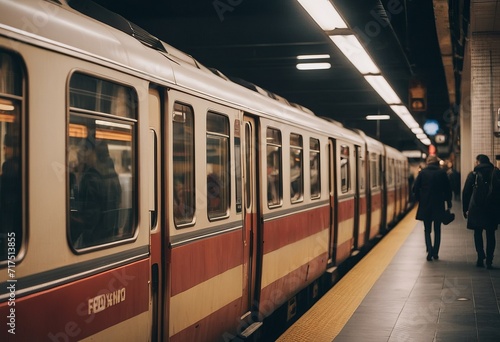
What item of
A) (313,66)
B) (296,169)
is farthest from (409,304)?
(313,66)

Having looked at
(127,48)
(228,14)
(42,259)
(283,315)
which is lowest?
(283,315)

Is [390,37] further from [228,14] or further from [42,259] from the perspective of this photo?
[42,259]

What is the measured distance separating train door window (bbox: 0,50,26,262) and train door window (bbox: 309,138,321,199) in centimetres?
690

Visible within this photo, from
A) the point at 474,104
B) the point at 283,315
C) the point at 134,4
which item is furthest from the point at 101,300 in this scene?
the point at 474,104

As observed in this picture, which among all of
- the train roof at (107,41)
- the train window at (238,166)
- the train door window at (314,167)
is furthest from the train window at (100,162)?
the train door window at (314,167)

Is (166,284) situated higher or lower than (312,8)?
lower

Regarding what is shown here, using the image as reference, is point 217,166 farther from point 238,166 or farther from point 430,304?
point 430,304

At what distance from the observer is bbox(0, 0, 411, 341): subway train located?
3.61 meters

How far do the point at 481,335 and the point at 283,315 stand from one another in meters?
2.83

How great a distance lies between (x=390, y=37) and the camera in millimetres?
13523

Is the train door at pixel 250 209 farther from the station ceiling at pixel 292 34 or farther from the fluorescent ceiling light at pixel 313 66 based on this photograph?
the fluorescent ceiling light at pixel 313 66

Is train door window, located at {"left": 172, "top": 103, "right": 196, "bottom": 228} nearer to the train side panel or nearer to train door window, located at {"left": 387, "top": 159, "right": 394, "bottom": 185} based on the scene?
the train side panel

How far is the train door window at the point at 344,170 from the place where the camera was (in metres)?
12.8

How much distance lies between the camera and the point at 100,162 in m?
4.37
